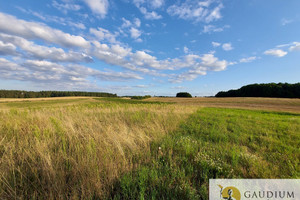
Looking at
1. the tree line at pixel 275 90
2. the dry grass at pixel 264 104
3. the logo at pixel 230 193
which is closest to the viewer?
the logo at pixel 230 193

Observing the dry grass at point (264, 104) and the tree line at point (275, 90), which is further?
the tree line at point (275, 90)

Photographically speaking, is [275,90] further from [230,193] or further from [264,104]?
[230,193]

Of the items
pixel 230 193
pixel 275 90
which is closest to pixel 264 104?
Answer: pixel 230 193

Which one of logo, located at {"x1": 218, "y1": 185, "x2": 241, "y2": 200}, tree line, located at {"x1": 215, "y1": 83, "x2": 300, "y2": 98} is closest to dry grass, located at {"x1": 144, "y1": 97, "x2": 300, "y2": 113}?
logo, located at {"x1": 218, "y1": 185, "x2": 241, "y2": 200}

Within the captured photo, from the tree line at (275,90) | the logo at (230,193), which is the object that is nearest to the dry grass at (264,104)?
the logo at (230,193)

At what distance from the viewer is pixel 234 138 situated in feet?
17.2

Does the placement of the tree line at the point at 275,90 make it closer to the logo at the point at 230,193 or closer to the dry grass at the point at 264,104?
the dry grass at the point at 264,104

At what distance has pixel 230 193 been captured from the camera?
7.28ft

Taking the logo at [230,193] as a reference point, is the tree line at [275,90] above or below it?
above

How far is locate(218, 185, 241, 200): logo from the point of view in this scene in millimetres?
2132

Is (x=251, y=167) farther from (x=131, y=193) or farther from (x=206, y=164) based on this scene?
(x=131, y=193)

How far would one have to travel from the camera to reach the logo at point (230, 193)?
2.13 metres

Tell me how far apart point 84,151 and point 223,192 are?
3411 millimetres

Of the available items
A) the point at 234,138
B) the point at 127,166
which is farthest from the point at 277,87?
the point at 127,166
